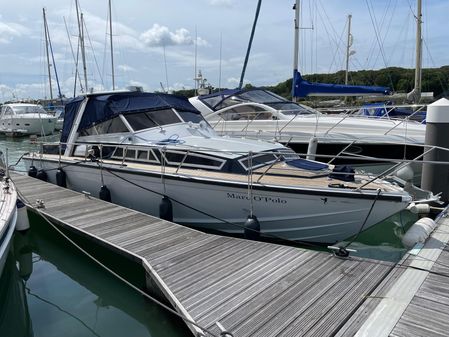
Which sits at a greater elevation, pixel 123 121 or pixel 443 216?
pixel 123 121

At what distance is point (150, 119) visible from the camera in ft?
28.6

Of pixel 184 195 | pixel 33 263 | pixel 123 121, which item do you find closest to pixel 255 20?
pixel 123 121

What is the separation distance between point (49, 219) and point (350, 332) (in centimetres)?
567

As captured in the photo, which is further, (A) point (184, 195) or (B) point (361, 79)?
(B) point (361, 79)

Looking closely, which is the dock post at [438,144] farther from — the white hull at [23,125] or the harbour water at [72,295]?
the white hull at [23,125]

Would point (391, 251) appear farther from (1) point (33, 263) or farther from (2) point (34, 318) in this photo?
(1) point (33, 263)

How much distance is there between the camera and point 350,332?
138 inches

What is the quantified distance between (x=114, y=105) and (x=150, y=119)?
0.87m

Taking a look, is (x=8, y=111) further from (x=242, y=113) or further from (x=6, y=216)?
(x=6, y=216)

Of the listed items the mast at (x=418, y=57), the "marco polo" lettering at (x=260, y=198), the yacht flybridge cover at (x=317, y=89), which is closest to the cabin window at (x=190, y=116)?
the "marco polo" lettering at (x=260, y=198)

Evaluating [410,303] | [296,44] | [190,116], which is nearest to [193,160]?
[190,116]

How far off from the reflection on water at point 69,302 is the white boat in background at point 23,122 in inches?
994

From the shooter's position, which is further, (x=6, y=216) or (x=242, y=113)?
(x=242, y=113)

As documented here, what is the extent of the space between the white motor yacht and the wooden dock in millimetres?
752
